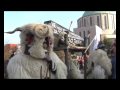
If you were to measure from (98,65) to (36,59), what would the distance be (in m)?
0.71

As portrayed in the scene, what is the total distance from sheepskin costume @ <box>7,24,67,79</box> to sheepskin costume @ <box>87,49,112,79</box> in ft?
0.97

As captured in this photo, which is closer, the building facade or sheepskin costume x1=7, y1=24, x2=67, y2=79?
sheepskin costume x1=7, y1=24, x2=67, y2=79

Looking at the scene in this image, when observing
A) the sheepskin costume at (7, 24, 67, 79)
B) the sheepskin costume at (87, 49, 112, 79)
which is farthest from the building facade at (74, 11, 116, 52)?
the sheepskin costume at (7, 24, 67, 79)

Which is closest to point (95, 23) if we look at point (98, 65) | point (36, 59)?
point (98, 65)

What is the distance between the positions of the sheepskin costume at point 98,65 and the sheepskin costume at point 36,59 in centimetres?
29

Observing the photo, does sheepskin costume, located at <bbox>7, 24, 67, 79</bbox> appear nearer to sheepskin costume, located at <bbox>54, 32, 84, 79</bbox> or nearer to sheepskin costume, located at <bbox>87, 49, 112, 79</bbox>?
sheepskin costume, located at <bbox>54, 32, 84, 79</bbox>

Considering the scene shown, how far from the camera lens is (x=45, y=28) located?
581 cm

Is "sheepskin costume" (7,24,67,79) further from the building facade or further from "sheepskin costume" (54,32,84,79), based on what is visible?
the building facade

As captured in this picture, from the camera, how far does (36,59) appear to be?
5840mm

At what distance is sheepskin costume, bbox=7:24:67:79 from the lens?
5.78 metres

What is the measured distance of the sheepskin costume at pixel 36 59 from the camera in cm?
578

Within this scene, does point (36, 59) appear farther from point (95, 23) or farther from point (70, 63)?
point (95, 23)

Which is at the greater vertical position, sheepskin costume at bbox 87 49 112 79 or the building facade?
the building facade
